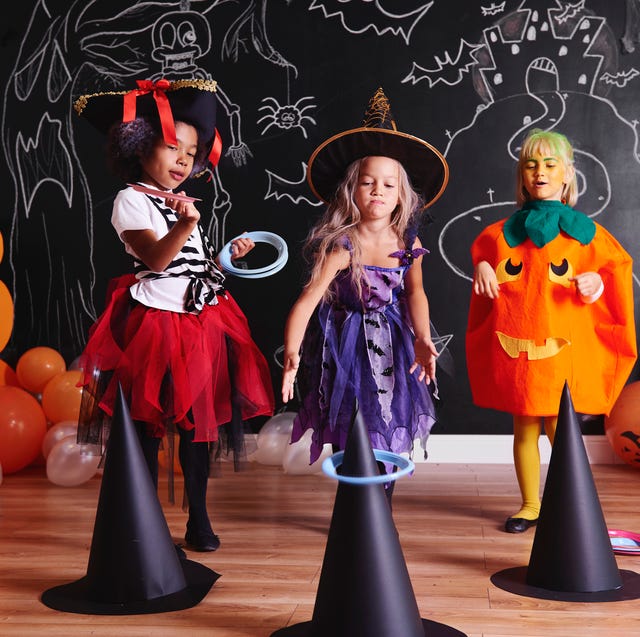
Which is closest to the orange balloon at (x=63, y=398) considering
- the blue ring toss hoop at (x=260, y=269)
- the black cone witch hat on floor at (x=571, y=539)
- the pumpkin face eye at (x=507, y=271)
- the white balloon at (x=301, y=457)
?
the white balloon at (x=301, y=457)

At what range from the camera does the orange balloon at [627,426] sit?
3768 mm

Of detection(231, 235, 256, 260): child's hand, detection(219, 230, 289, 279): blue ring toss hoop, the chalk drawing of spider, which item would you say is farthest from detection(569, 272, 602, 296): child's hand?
the chalk drawing of spider

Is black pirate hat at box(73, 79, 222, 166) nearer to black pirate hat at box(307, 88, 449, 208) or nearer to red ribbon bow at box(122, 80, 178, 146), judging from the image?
red ribbon bow at box(122, 80, 178, 146)

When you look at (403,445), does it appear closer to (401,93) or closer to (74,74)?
(401,93)

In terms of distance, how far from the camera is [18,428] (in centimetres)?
378

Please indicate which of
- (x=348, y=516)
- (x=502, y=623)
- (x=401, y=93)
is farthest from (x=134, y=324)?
(x=401, y=93)

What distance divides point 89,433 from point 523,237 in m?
1.61

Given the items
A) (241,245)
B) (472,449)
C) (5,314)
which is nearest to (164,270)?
(241,245)

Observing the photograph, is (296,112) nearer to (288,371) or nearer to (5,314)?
(5,314)

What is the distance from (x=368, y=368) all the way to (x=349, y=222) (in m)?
0.49

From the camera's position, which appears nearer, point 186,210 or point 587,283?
point 186,210

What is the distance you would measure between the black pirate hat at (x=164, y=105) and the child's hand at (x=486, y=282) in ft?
3.42

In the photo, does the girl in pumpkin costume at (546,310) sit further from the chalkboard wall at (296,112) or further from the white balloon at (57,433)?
the white balloon at (57,433)

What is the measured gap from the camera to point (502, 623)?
2051 mm
